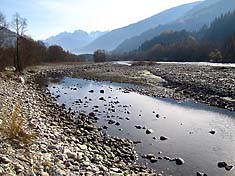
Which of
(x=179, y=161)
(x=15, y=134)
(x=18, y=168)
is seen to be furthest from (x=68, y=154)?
(x=179, y=161)

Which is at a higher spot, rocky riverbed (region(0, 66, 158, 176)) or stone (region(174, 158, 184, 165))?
rocky riverbed (region(0, 66, 158, 176))

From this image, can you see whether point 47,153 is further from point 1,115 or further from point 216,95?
point 216,95

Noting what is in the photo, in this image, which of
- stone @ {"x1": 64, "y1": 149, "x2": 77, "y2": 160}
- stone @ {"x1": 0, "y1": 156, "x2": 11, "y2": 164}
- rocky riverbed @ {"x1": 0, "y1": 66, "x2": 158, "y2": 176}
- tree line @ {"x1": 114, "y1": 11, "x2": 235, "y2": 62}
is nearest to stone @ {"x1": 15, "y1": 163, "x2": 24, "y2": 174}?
rocky riverbed @ {"x1": 0, "y1": 66, "x2": 158, "y2": 176}

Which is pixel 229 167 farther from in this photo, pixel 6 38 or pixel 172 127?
pixel 6 38

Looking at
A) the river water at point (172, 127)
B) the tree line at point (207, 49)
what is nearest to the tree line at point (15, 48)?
the river water at point (172, 127)

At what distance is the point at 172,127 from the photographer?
2225 cm

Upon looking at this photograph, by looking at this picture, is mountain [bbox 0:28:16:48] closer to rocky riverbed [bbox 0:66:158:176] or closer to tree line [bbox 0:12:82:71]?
tree line [bbox 0:12:82:71]

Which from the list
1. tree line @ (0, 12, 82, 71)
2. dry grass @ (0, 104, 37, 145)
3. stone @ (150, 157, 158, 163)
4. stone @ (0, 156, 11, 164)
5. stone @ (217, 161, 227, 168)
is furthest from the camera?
tree line @ (0, 12, 82, 71)

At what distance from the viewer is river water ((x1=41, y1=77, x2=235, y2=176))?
15391mm

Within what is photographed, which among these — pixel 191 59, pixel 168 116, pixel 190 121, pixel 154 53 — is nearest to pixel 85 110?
pixel 168 116

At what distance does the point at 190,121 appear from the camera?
80.6 ft

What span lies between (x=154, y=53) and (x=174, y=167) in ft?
587

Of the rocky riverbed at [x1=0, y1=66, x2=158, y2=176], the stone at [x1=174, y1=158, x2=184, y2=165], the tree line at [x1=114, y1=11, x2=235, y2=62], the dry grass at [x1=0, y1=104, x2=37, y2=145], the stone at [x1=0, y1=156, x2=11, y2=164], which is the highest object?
the tree line at [x1=114, y1=11, x2=235, y2=62]

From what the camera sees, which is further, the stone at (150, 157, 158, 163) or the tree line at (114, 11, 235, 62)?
the tree line at (114, 11, 235, 62)
